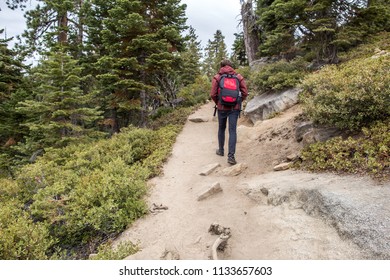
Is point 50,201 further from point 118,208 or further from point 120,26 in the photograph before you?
point 120,26

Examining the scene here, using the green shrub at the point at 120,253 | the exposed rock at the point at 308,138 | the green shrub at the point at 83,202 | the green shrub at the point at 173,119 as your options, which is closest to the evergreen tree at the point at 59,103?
the green shrub at the point at 83,202

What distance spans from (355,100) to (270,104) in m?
6.03

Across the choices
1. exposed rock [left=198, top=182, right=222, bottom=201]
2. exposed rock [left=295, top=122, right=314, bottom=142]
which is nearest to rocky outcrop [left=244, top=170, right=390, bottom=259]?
exposed rock [left=198, top=182, right=222, bottom=201]

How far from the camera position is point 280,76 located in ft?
36.2

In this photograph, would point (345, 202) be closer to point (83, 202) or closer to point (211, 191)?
point (211, 191)

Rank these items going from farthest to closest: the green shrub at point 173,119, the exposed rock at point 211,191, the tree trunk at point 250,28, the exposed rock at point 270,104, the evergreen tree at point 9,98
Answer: the tree trunk at point 250,28, the evergreen tree at point 9,98, the green shrub at point 173,119, the exposed rock at point 270,104, the exposed rock at point 211,191

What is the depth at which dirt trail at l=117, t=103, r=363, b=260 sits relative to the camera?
3299 millimetres

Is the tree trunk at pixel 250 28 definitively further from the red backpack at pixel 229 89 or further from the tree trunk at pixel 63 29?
the red backpack at pixel 229 89

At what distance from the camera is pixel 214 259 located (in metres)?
3.36

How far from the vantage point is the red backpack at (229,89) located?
6.78m

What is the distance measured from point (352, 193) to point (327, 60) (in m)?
11.2

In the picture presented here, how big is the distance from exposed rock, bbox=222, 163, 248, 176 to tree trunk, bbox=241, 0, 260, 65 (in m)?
15.3

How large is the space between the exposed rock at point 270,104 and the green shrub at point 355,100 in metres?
4.57

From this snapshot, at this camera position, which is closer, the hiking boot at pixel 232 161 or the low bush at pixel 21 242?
the low bush at pixel 21 242
